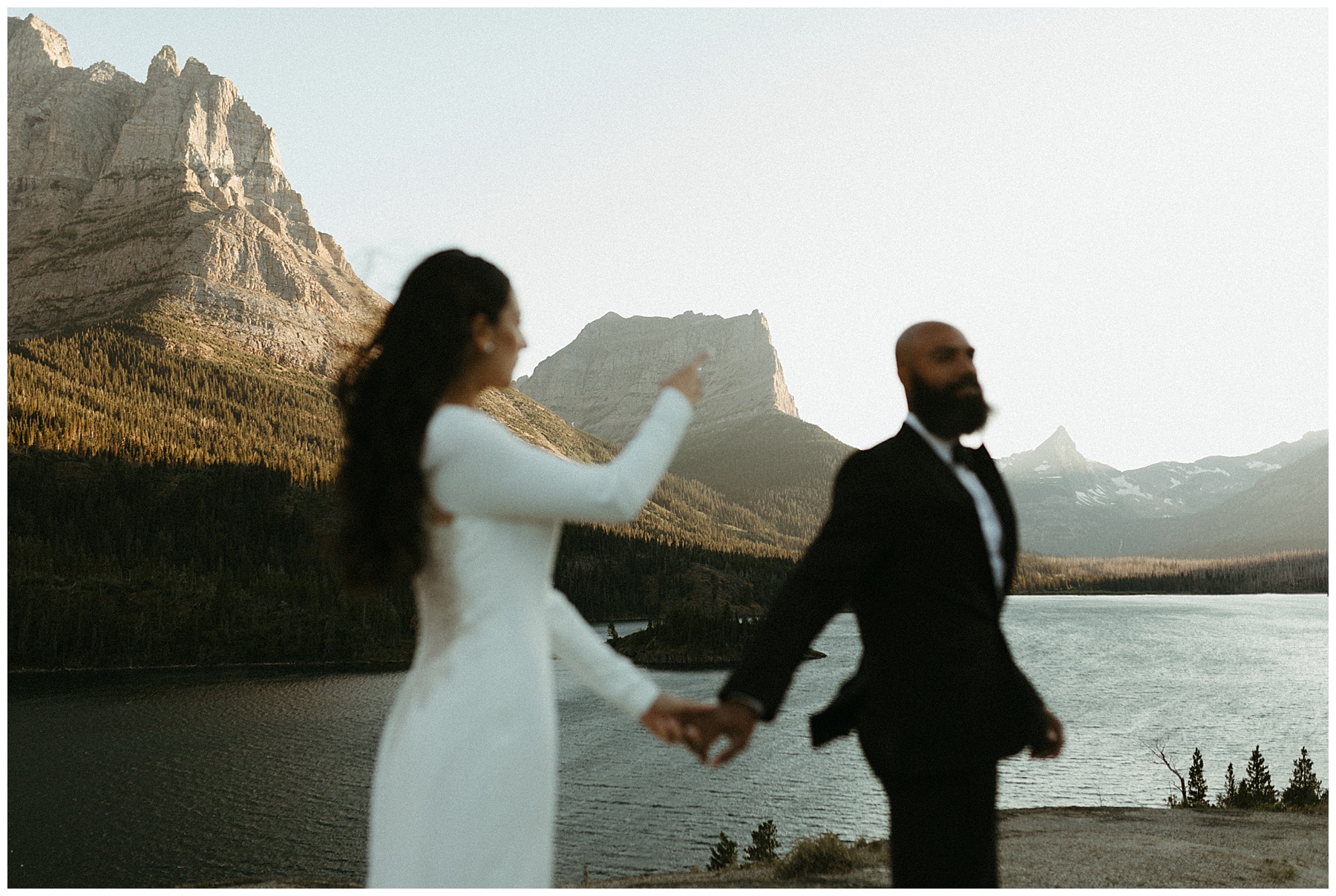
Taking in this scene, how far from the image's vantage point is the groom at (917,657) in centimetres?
294

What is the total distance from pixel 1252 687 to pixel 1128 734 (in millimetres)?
24791

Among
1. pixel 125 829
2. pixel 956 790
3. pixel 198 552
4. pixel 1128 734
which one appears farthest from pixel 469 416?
pixel 198 552

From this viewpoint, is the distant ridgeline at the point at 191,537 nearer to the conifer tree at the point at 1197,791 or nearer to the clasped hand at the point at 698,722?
the conifer tree at the point at 1197,791

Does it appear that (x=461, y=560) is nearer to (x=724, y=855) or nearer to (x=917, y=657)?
(x=917, y=657)

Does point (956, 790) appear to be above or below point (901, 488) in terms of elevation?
below

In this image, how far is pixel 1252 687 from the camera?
242ft

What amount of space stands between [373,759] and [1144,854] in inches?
1922

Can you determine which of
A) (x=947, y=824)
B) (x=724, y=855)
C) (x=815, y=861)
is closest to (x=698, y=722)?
(x=947, y=824)

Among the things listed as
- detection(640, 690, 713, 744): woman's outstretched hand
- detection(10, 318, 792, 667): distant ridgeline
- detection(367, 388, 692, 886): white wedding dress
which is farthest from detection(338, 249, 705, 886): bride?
detection(10, 318, 792, 667): distant ridgeline

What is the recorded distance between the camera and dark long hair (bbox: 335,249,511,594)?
2.50m

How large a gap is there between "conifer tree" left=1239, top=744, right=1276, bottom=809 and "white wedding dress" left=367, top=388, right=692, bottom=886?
28.5m

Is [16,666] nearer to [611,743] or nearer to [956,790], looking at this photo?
[611,743]

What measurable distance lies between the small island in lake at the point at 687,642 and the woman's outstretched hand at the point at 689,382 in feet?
294

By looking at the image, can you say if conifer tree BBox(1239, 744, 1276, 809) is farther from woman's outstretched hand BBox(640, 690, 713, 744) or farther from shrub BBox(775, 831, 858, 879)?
woman's outstretched hand BBox(640, 690, 713, 744)
